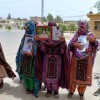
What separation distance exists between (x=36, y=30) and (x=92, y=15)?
78.4 ft

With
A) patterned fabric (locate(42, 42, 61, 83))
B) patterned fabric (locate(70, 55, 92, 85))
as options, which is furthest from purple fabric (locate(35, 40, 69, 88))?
patterned fabric (locate(70, 55, 92, 85))

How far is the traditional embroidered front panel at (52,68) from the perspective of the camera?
5.38 m

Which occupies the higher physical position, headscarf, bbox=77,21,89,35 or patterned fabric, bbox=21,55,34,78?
headscarf, bbox=77,21,89,35

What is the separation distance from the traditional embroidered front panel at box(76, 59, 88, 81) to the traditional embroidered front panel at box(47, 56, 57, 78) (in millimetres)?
441

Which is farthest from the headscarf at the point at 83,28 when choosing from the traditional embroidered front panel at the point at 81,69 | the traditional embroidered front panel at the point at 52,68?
the traditional embroidered front panel at the point at 52,68

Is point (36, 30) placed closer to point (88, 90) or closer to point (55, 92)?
point (55, 92)

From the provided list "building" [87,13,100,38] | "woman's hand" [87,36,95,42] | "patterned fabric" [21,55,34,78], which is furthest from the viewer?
"building" [87,13,100,38]

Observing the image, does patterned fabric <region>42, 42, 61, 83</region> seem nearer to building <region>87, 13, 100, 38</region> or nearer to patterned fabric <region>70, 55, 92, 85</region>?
patterned fabric <region>70, 55, 92, 85</region>

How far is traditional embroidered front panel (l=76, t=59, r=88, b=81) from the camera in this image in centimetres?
529

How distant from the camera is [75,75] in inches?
211

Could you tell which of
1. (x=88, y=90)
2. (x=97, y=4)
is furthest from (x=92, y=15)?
(x=88, y=90)

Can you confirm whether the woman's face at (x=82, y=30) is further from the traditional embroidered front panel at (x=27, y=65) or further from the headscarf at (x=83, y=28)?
the traditional embroidered front panel at (x=27, y=65)

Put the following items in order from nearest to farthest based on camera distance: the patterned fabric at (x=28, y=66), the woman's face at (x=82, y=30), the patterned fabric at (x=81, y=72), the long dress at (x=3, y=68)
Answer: the woman's face at (x=82, y=30) → the patterned fabric at (x=81, y=72) → the patterned fabric at (x=28, y=66) → the long dress at (x=3, y=68)

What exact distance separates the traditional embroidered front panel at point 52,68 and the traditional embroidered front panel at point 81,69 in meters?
0.44
